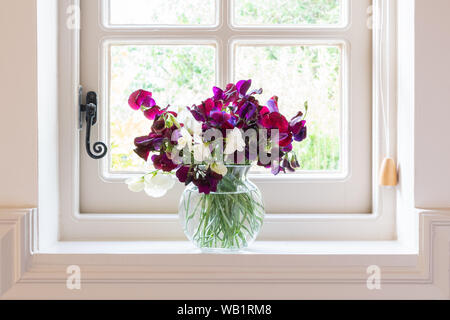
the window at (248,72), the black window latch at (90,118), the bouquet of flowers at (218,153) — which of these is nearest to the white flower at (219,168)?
the bouquet of flowers at (218,153)

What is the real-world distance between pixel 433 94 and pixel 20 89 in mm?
929

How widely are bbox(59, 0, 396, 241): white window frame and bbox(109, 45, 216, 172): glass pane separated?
0.34ft

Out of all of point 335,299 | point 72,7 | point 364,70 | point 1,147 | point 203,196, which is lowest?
point 335,299

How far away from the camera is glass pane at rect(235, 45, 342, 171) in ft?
4.27

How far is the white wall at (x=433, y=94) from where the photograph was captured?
43.3 inches

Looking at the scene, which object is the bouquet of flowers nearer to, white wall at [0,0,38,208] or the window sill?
the window sill

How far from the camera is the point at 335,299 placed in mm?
1081

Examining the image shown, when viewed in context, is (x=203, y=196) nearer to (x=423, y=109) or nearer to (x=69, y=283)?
(x=69, y=283)

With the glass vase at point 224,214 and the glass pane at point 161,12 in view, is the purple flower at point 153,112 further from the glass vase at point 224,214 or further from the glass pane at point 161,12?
the glass pane at point 161,12

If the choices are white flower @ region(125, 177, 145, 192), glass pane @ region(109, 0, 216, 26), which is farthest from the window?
white flower @ region(125, 177, 145, 192)

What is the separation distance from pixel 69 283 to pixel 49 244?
0.49 feet

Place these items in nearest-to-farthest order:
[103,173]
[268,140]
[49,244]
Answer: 1. [268,140]
2. [49,244]
3. [103,173]

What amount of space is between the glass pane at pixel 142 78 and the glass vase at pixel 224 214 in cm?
29

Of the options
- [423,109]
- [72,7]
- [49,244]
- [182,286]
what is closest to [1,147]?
[49,244]
